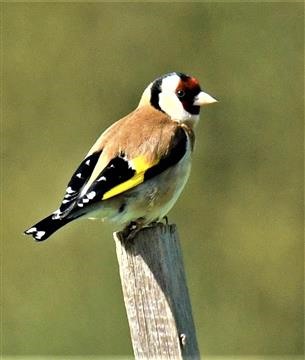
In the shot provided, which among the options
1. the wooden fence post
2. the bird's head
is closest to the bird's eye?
the bird's head

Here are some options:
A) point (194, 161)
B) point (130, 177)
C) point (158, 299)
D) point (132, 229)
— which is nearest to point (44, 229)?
point (132, 229)

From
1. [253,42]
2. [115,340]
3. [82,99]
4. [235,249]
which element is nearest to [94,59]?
[82,99]

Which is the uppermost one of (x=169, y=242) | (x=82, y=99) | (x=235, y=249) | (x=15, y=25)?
(x=15, y=25)

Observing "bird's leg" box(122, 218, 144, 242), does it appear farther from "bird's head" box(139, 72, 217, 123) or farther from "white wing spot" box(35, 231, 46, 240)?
"bird's head" box(139, 72, 217, 123)

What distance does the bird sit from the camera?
4.23 metres

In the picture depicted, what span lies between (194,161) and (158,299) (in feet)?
14.2

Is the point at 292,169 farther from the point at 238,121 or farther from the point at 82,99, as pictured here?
the point at 82,99

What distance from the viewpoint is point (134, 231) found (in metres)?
3.90

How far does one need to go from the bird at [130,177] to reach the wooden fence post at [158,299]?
13.3 inches

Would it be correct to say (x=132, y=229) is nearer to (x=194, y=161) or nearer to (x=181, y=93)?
(x=181, y=93)

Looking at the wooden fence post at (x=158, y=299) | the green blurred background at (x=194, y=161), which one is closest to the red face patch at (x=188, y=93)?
the wooden fence post at (x=158, y=299)

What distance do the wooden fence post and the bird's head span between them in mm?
1240

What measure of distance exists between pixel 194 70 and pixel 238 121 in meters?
0.44

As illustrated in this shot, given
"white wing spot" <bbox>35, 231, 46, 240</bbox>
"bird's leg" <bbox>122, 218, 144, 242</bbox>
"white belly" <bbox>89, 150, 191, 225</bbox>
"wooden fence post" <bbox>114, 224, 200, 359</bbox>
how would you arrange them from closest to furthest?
1. "wooden fence post" <bbox>114, 224, 200, 359</bbox>
2. "bird's leg" <bbox>122, 218, 144, 242</bbox>
3. "white wing spot" <bbox>35, 231, 46, 240</bbox>
4. "white belly" <bbox>89, 150, 191, 225</bbox>
